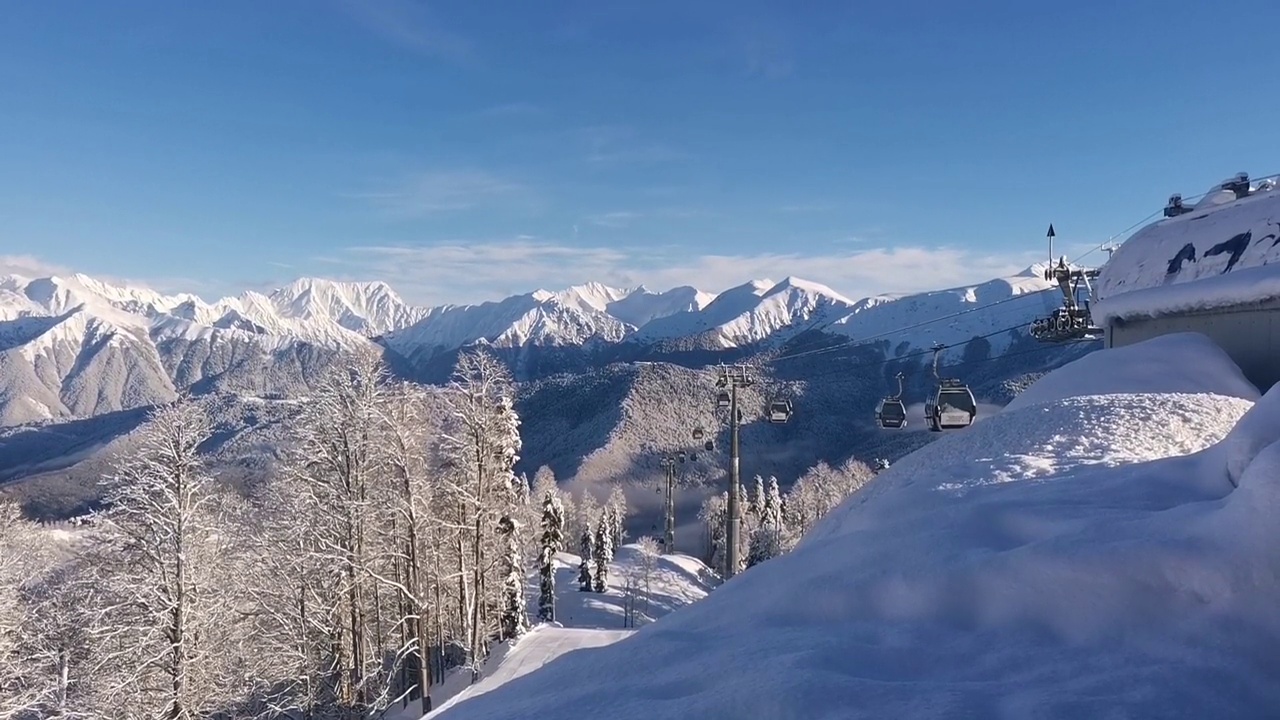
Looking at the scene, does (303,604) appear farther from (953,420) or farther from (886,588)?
(886,588)

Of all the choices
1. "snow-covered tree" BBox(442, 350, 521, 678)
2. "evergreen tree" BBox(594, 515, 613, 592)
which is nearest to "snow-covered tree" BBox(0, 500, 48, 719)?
"snow-covered tree" BBox(442, 350, 521, 678)

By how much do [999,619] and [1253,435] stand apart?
248 centimetres

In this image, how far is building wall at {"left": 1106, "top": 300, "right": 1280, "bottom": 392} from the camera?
13.1 metres

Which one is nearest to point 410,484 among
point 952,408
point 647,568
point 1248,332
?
point 952,408

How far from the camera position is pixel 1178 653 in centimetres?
345

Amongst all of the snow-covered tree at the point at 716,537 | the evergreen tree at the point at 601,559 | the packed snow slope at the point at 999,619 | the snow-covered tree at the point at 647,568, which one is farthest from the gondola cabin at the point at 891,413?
the snow-covered tree at the point at 716,537

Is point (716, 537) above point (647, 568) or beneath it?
beneath

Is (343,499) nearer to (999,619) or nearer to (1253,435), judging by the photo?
(999,619)

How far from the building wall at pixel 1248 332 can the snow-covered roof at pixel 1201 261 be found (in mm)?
250

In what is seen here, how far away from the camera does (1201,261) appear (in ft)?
50.2

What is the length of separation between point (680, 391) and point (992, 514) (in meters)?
185

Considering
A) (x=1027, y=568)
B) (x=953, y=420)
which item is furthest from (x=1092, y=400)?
(x=1027, y=568)

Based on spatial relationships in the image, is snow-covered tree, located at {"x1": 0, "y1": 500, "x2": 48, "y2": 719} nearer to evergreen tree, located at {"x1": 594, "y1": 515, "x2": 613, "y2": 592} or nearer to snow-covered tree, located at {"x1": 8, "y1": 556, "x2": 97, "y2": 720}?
snow-covered tree, located at {"x1": 8, "y1": 556, "x2": 97, "y2": 720}

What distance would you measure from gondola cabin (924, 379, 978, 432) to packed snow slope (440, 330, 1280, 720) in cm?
616
